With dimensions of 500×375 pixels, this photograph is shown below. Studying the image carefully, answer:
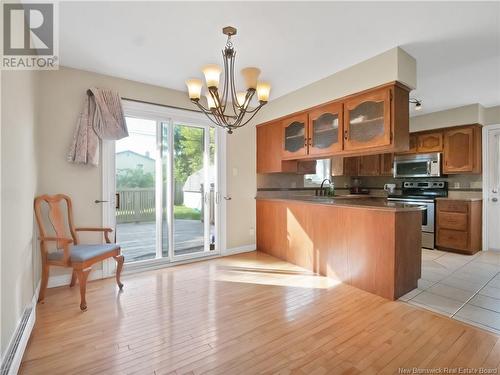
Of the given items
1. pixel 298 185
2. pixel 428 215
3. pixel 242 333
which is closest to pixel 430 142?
pixel 428 215

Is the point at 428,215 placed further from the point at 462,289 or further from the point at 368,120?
the point at 368,120

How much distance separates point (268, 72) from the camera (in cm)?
300

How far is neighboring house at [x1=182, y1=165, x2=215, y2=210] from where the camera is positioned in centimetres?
374

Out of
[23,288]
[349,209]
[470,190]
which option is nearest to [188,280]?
[23,288]

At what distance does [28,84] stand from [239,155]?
8.68 ft

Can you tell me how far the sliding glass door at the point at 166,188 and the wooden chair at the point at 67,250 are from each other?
54cm

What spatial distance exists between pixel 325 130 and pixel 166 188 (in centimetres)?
226

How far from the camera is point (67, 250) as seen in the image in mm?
2311

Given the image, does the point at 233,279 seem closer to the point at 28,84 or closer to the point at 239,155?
the point at 239,155

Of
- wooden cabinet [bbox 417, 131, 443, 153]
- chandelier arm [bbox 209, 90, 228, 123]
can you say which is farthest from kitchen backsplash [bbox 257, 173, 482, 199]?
chandelier arm [bbox 209, 90, 228, 123]

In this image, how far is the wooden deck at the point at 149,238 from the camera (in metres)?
3.35

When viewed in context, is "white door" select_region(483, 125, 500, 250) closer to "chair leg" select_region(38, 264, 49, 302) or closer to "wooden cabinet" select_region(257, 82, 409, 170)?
"wooden cabinet" select_region(257, 82, 409, 170)

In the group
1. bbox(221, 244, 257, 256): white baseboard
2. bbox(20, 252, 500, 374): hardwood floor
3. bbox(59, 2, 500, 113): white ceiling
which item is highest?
bbox(59, 2, 500, 113): white ceiling

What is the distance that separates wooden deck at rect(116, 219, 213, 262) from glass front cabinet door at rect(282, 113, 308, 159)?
174cm
